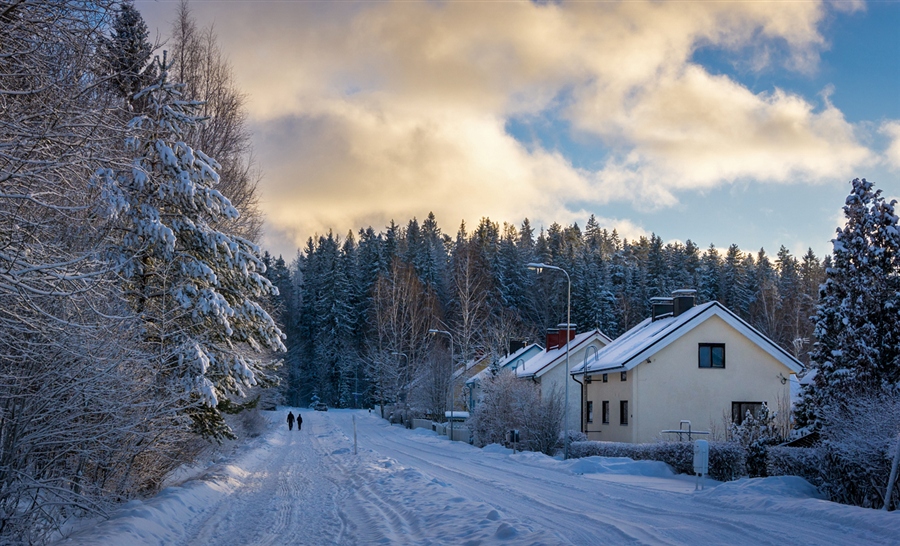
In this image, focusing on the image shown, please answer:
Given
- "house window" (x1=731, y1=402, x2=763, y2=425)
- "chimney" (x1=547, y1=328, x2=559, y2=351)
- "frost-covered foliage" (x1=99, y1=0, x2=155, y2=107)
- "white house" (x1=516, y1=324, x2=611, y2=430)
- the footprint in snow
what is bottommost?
the footprint in snow

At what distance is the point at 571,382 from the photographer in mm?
39750

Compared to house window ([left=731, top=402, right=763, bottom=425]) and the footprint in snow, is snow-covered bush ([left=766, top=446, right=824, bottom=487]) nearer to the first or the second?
the footprint in snow

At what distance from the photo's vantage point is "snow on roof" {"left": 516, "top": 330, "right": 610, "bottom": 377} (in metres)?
39.8

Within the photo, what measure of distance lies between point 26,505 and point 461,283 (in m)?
50.1

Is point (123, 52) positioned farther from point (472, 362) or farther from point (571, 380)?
point (472, 362)

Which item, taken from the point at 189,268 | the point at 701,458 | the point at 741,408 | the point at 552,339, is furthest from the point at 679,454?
the point at 552,339

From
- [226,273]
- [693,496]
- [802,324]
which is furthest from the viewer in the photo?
[802,324]

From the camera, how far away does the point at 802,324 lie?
210 feet

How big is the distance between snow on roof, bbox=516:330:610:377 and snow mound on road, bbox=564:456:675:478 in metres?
17.1

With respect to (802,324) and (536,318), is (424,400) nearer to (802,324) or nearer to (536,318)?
(536,318)

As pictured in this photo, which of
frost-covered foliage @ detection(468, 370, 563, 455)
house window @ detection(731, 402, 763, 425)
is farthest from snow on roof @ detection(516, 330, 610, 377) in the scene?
house window @ detection(731, 402, 763, 425)

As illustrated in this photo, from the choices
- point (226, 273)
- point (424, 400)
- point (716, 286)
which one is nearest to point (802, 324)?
point (716, 286)

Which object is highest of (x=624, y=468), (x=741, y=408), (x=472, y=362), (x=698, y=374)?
(x=472, y=362)

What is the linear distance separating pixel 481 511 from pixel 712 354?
2215cm
